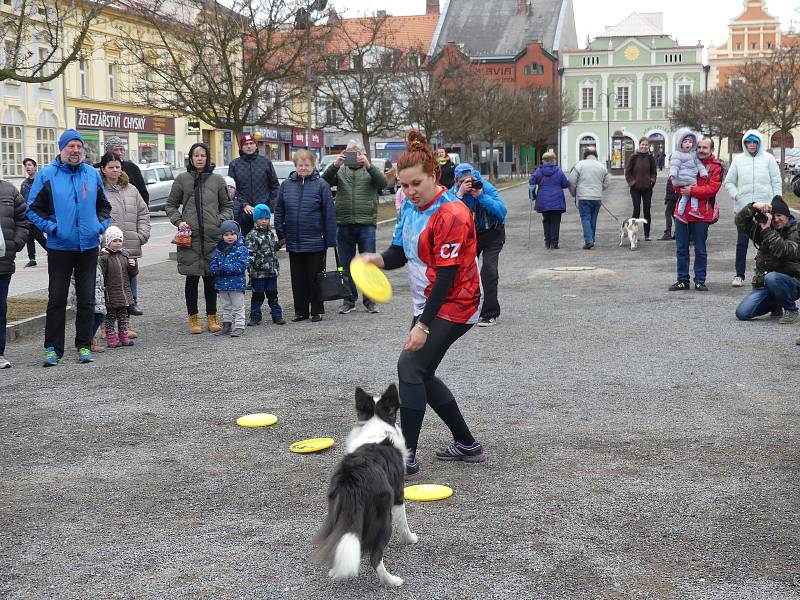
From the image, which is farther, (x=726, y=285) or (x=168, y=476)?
(x=726, y=285)

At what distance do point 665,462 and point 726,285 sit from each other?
900 centimetres

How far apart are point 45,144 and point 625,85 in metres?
67.7

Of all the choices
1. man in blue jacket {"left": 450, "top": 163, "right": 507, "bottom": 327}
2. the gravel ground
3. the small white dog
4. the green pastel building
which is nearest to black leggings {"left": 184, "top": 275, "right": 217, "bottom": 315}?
the gravel ground

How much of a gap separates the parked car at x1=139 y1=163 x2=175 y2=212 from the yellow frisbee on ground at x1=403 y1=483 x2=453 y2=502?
32091 millimetres

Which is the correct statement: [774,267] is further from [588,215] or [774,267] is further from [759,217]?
[588,215]

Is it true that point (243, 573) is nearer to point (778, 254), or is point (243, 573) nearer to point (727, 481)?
point (727, 481)

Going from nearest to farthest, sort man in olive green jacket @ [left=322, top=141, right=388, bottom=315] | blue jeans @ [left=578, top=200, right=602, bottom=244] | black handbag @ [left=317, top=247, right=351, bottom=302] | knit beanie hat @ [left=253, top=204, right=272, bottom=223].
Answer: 1. black handbag @ [left=317, top=247, right=351, bottom=302]
2. knit beanie hat @ [left=253, top=204, right=272, bottom=223]
3. man in olive green jacket @ [left=322, top=141, right=388, bottom=315]
4. blue jeans @ [left=578, top=200, right=602, bottom=244]

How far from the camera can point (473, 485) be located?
5703mm

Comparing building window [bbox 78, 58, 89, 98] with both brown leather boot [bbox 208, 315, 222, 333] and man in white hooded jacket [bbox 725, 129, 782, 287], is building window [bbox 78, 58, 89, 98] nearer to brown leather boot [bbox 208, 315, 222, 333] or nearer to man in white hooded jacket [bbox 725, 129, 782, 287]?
brown leather boot [bbox 208, 315, 222, 333]

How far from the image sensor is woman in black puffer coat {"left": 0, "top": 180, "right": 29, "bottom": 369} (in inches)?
373

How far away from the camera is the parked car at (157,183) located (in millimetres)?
37344

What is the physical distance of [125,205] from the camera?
37.8ft

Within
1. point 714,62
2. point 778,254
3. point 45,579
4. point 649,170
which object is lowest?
point 45,579

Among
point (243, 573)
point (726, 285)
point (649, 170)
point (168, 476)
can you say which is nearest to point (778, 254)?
point (726, 285)
